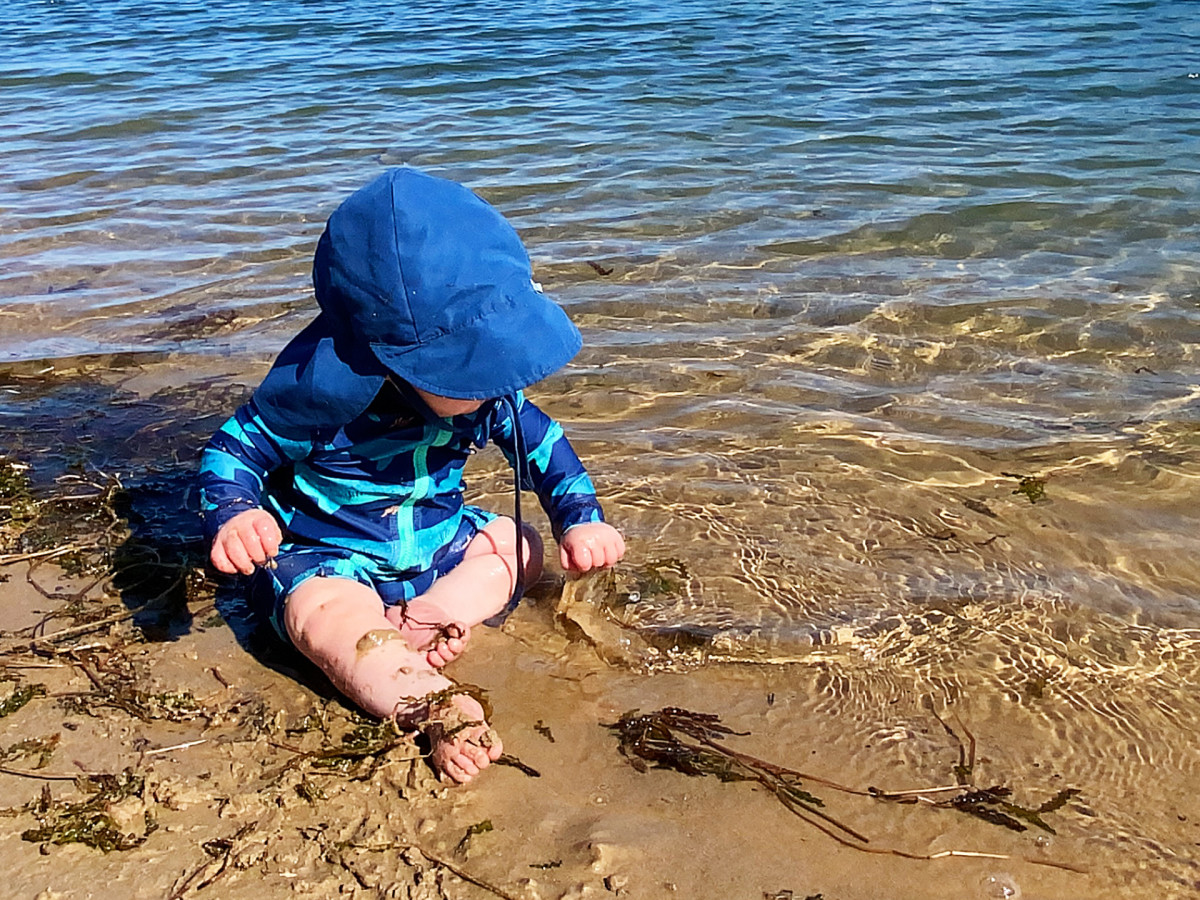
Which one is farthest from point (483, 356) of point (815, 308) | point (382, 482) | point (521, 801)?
point (815, 308)

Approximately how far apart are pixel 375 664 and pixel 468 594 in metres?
0.44

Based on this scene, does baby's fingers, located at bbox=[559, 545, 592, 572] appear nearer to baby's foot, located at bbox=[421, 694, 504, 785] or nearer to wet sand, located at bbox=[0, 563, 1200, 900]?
wet sand, located at bbox=[0, 563, 1200, 900]

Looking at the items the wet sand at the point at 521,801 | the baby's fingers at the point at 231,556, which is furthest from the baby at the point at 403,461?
the wet sand at the point at 521,801

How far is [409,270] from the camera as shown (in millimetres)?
2469

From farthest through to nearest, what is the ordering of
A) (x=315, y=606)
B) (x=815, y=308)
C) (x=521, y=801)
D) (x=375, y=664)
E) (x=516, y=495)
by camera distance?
(x=815, y=308)
(x=516, y=495)
(x=315, y=606)
(x=375, y=664)
(x=521, y=801)

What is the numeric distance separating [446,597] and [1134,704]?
171 cm

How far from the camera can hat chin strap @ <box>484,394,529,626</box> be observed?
9.60 ft

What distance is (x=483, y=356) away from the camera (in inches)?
99.7

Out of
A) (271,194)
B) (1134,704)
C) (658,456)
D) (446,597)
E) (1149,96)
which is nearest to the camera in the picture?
(1134,704)

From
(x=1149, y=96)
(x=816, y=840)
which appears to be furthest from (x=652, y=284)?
(x=1149, y=96)

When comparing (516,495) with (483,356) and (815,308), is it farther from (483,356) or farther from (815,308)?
(815,308)

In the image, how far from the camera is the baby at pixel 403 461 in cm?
251

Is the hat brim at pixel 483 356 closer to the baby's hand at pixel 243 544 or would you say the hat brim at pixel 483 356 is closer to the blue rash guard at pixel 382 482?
the blue rash guard at pixel 382 482

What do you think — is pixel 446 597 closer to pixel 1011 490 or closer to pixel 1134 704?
pixel 1134 704
